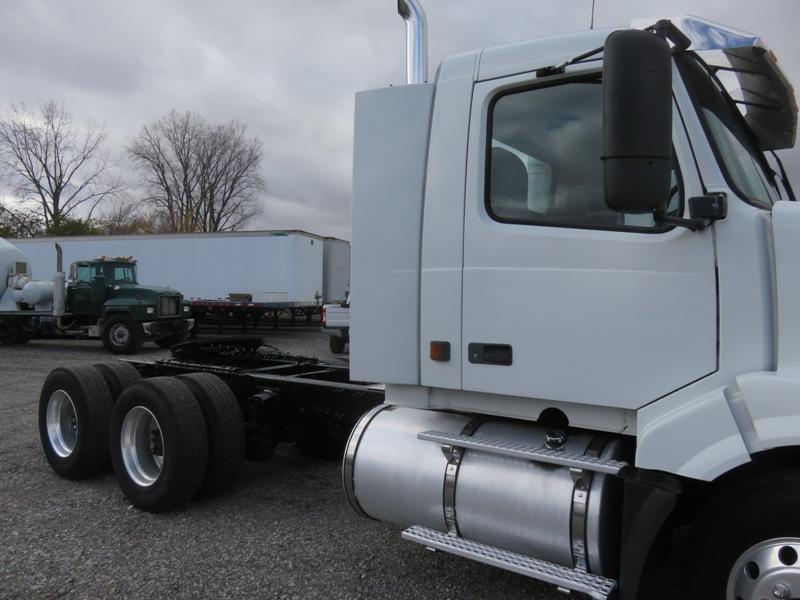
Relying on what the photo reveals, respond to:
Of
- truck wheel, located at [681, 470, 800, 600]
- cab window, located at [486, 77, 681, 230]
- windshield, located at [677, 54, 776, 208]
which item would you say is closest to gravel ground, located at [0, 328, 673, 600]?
truck wheel, located at [681, 470, 800, 600]

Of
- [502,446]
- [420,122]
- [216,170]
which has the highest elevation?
[216,170]

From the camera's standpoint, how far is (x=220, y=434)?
4180 millimetres

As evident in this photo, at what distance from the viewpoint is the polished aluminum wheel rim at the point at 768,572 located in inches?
78.6

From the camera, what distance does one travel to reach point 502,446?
2.72 m

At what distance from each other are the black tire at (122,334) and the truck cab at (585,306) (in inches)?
531

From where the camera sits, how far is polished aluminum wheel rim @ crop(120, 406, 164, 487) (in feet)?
14.4

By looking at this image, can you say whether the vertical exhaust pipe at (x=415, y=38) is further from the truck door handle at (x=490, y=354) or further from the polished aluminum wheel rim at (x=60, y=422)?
the polished aluminum wheel rim at (x=60, y=422)

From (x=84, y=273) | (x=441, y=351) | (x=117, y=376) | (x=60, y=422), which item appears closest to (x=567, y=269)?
(x=441, y=351)

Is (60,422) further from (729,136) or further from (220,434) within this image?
(729,136)

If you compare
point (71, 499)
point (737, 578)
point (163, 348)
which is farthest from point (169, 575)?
point (163, 348)

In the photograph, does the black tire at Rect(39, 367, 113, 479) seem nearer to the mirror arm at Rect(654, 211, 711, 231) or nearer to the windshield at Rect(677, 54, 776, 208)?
the mirror arm at Rect(654, 211, 711, 231)

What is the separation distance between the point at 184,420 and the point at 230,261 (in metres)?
15.9

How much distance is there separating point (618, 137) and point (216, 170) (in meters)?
47.7

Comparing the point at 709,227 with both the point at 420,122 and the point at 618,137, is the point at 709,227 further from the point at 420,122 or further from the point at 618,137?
the point at 420,122
